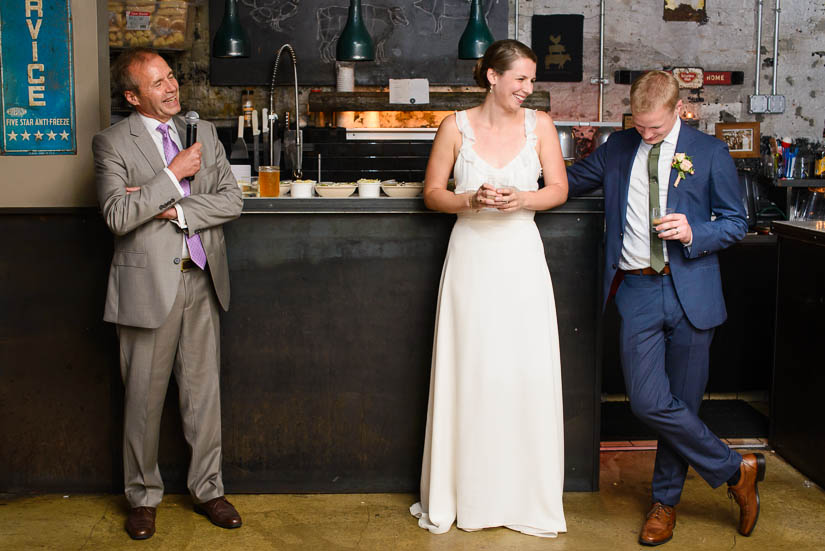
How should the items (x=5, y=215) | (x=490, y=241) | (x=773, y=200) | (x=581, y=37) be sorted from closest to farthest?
1. (x=490, y=241)
2. (x=5, y=215)
3. (x=773, y=200)
4. (x=581, y=37)

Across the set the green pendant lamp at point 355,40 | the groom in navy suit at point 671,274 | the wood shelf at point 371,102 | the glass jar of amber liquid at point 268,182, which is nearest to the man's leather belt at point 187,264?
the glass jar of amber liquid at point 268,182

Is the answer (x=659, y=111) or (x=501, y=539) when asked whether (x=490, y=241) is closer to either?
(x=659, y=111)

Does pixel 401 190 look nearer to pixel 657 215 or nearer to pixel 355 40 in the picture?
pixel 657 215

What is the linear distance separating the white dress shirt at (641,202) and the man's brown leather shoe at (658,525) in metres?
0.90

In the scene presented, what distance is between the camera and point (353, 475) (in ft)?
12.3

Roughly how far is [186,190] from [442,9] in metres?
4.95

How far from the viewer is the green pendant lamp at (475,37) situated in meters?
6.17

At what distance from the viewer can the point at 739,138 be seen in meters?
7.30

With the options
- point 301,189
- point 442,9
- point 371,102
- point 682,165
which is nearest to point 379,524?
point 301,189

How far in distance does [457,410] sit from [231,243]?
111cm

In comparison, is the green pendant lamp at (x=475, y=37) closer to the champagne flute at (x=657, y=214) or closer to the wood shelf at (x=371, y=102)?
the wood shelf at (x=371, y=102)

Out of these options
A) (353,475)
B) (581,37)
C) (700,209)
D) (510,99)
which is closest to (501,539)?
(353,475)

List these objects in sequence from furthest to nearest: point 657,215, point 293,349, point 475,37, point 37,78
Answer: point 475,37
point 293,349
point 37,78
point 657,215

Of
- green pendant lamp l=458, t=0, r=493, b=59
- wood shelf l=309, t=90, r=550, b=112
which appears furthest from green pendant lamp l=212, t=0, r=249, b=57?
green pendant lamp l=458, t=0, r=493, b=59
